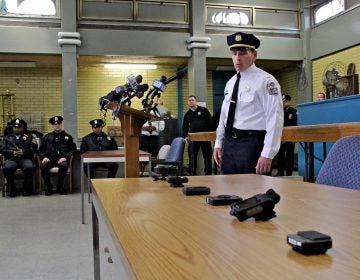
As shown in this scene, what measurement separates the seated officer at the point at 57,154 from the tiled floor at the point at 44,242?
37.6 inches

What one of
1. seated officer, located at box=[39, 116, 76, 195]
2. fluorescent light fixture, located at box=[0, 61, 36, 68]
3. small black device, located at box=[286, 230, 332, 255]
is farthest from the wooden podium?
fluorescent light fixture, located at box=[0, 61, 36, 68]

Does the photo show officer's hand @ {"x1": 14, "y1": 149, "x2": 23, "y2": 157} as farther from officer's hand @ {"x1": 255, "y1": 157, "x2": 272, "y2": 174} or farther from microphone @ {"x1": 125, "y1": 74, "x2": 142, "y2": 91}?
officer's hand @ {"x1": 255, "y1": 157, "x2": 272, "y2": 174}

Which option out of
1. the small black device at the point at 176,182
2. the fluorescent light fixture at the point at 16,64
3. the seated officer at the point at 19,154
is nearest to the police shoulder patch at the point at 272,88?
the small black device at the point at 176,182

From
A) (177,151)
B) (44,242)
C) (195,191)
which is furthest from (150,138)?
(195,191)

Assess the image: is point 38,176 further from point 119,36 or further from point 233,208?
point 233,208

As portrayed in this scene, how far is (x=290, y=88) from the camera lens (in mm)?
10609

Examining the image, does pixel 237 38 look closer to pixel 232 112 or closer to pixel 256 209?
pixel 232 112

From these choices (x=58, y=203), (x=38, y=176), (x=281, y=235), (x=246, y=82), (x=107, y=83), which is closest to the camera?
(x=281, y=235)

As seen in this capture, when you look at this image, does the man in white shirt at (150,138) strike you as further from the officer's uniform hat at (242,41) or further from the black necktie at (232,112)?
the officer's uniform hat at (242,41)

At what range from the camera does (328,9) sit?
886 cm

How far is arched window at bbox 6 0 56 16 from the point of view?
787 cm

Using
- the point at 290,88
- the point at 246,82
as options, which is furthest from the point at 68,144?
the point at 290,88

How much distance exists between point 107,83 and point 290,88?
4.48m

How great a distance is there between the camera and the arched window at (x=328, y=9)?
841 centimetres
